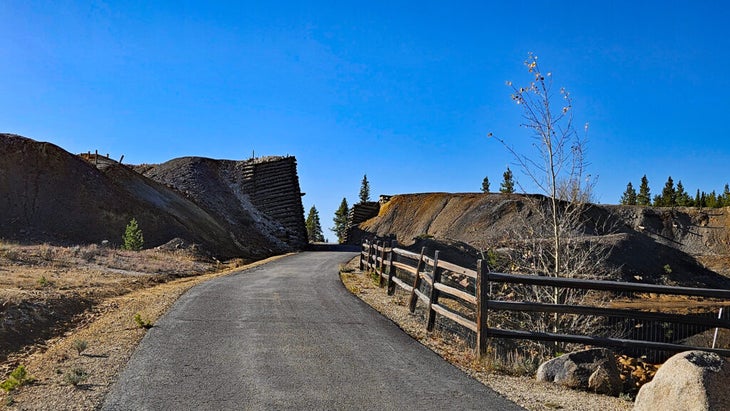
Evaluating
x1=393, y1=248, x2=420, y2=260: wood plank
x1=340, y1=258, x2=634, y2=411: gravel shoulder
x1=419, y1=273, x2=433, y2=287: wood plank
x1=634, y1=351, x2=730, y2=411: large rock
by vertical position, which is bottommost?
x1=340, y1=258, x2=634, y2=411: gravel shoulder

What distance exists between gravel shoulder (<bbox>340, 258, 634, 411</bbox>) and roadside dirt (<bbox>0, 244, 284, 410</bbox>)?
4637 millimetres

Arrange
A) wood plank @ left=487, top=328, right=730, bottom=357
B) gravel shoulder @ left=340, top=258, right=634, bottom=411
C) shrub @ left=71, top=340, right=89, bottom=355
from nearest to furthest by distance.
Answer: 1. gravel shoulder @ left=340, top=258, right=634, bottom=411
2. wood plank @ left=487, top=328, right=730, bottom=357
3. shrub @ left=71, top=340, right=89, bottom=355

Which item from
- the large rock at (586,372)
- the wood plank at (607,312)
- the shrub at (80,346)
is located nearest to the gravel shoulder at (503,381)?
the large rock at (586,372)

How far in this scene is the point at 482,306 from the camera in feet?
27.2

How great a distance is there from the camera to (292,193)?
59.2 m

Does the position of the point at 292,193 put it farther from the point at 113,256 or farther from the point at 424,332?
the point at 424,332

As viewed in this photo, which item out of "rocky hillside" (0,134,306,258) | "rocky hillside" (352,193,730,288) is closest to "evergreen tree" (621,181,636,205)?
"rocky hillside" (352,193,730,288)

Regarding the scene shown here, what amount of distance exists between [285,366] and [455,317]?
3.52m

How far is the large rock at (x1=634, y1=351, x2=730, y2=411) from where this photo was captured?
5199 mm

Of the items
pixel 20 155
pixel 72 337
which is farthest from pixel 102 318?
pixel 20 155

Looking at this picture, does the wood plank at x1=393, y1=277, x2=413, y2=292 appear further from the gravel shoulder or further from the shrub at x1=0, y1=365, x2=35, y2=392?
the shrub at x1=0, y1=365, x2=35, y2=392

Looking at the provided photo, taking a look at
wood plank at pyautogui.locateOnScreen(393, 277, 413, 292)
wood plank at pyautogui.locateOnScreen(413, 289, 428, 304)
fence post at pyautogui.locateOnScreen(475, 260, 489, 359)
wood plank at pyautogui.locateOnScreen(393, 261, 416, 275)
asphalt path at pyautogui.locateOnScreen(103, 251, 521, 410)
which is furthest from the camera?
wood plank at pyautogui.locateOnScreen(393, 261, 416, 275)

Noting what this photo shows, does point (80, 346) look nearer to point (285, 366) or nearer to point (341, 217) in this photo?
point (285, 366)

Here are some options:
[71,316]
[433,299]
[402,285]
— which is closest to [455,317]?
[433,299]
